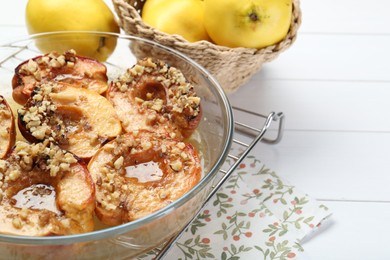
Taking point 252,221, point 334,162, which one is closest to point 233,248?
point 252,221

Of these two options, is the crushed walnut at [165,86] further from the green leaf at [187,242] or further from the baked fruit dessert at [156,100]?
the green leaf at [187,242]

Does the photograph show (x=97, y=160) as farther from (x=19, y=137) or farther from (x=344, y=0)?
(x=344, y=0)

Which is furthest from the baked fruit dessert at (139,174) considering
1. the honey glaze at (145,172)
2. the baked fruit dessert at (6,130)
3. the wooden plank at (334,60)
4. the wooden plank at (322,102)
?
the wooden plank at (334,60)

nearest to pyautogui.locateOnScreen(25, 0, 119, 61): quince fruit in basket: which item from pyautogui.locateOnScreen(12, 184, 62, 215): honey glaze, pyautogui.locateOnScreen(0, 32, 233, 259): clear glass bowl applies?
pyautogui.locateOnScreen(0, 32, 233, 259): clear glass bowl

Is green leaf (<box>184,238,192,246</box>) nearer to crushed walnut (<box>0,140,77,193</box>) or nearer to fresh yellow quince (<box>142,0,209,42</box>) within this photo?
crushed walnut (<box>0,140,77,193</box>)

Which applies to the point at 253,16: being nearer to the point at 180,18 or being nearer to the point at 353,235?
the point at 180,18

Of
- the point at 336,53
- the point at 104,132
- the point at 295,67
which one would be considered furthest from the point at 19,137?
the point at 336,53
